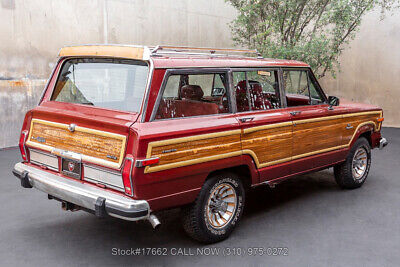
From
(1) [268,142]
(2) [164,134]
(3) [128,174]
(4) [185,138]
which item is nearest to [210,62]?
(4) [185,138]

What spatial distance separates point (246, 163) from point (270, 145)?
1.50 ft

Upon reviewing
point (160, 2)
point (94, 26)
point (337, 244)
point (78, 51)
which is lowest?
point (337, 244)

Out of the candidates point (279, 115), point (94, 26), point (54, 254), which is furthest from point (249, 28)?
point (54, 254)

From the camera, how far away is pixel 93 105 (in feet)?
13.4

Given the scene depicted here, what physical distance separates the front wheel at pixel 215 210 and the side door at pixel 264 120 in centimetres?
39

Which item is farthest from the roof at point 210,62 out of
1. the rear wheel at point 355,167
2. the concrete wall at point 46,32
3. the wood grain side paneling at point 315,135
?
the concrete wall at point 46,32

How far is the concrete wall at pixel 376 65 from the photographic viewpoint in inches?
468

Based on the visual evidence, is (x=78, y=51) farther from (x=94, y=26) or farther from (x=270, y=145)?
(x=94, y=26)

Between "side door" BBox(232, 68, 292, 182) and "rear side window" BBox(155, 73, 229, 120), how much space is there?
0.66 feet

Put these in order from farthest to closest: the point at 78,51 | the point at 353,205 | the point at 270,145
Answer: the point at 353,205
the point at 270,145
the point at 78,51

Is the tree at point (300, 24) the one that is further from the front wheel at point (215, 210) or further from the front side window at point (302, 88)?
the front wheel at point (215, 210)

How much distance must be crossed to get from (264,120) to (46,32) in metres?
6.45

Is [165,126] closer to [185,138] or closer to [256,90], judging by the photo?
[185,138]

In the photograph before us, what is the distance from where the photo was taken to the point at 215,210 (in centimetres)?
433
